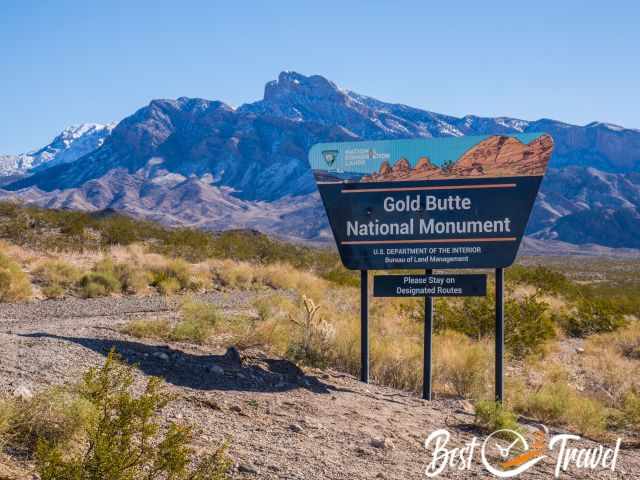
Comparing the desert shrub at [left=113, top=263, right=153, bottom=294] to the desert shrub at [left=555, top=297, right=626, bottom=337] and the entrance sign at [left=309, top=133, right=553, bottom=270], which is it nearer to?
the desert shrub at [left=555, top=297, right=626, bottom=337]

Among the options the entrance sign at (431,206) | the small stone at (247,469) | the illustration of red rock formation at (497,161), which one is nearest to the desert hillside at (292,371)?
the small stone at (247,469)

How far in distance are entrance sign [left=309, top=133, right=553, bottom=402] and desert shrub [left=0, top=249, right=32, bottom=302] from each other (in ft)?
30.0

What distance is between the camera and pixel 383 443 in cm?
660

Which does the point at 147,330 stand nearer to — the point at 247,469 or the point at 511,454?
the point at 511,454

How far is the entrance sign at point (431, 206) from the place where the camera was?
360 inches

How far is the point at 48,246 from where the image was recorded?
2672cm

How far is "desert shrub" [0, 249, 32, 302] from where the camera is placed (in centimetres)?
1627

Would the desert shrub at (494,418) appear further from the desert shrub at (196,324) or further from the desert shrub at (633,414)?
the desert shrub at (196,324)

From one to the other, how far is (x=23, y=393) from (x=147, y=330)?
5407 millimetres

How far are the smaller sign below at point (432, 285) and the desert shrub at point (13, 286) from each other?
9.62m

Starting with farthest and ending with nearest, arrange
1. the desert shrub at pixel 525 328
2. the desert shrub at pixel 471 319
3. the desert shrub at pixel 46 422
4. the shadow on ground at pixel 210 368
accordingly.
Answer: the desert shrub at pixel 471 319, the desert shrub at pixel 525 328, the shadow on ground at pixel 210 368, the desert shrub at pixel 46 422

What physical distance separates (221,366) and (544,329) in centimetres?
725

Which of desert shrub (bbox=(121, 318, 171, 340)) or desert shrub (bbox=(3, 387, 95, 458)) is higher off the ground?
desert shrub (bbox=(3, 387, 95, 458))

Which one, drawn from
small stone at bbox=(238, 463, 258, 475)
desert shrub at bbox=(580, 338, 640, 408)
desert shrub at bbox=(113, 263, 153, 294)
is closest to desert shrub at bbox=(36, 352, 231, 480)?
small stone at bbox=(238, 463, 258, 475)
